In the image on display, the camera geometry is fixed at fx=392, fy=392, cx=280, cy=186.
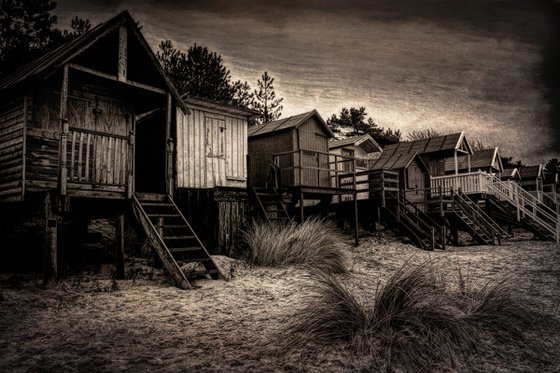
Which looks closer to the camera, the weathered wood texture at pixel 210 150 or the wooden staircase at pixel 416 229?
the weathered wood texture at pixel 210 150

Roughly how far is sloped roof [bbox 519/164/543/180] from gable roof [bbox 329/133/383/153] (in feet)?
78.7

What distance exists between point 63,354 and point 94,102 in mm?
7805

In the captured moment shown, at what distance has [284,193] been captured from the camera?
46.1ft

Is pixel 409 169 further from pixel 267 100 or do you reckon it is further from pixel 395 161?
pixel 267 100

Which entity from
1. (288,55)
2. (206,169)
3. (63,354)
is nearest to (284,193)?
(206,169)

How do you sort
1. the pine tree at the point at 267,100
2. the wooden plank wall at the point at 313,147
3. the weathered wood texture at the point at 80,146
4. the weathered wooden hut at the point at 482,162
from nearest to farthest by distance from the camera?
the weathered wood texture at the point at 80,146 < the wooden plank wall at the point at 313,147 < the pine tree at the point at 267,100 < the weathered wooden hut at the point at 482,162

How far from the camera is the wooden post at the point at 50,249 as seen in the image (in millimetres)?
7105

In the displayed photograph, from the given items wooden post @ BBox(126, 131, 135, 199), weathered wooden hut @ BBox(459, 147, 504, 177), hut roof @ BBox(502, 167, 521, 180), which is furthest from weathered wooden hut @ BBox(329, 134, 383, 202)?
hut roof @ BBox(502, 167, 521, 180)

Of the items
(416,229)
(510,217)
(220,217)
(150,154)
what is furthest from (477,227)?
(150,154)

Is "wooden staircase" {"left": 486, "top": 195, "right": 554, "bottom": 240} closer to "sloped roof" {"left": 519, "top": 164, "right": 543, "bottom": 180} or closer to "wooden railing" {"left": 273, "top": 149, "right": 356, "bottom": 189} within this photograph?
"wooden railing" {"left": 273, "top": 149, "right": 356, "bottom": 189}

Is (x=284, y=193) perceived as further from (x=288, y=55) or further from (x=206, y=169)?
(x=288, y=55)

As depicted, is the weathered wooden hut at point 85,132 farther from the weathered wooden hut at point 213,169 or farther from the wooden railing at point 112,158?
the weathered wooden hut at point 213,169

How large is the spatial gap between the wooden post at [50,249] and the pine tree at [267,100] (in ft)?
69.0

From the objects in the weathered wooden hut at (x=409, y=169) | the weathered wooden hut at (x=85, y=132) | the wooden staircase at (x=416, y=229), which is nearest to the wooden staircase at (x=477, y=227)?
the wooden staircase at (x=416, y=229)
